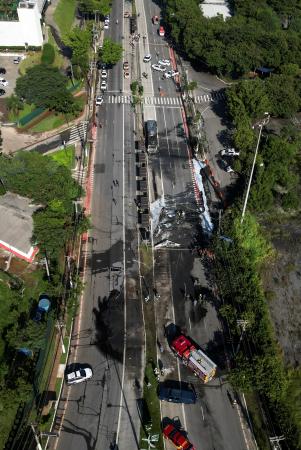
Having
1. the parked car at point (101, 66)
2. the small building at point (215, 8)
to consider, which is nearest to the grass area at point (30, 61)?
the parked car at point (101, 66)

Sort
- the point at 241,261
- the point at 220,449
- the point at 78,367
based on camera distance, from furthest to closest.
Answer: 1. the point at 241,261
2. the point at 78,367
3. the point at 220,449

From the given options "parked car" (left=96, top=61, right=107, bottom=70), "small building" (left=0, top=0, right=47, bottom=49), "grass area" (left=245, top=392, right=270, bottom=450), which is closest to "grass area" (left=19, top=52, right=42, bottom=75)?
"small building" (left=0, top=0, right=47, bottom=49)

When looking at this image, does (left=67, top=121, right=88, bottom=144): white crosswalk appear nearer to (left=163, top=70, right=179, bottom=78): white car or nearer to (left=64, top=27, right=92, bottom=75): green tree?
(left=64, top=27, right=92, bottom=75): green tree

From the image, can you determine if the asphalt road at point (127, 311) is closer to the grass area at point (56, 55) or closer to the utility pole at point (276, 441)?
the utility pole at point (276, 441)

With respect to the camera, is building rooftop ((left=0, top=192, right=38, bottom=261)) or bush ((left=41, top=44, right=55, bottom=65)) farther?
bush ((left=41, top=44, right=55, bottom=65))

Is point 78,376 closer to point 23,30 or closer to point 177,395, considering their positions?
point 177,395

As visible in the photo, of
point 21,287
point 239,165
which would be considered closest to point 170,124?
point 239,165

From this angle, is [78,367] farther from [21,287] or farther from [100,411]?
[21,287]

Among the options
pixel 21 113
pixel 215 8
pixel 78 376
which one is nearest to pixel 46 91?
pixel 21 113
